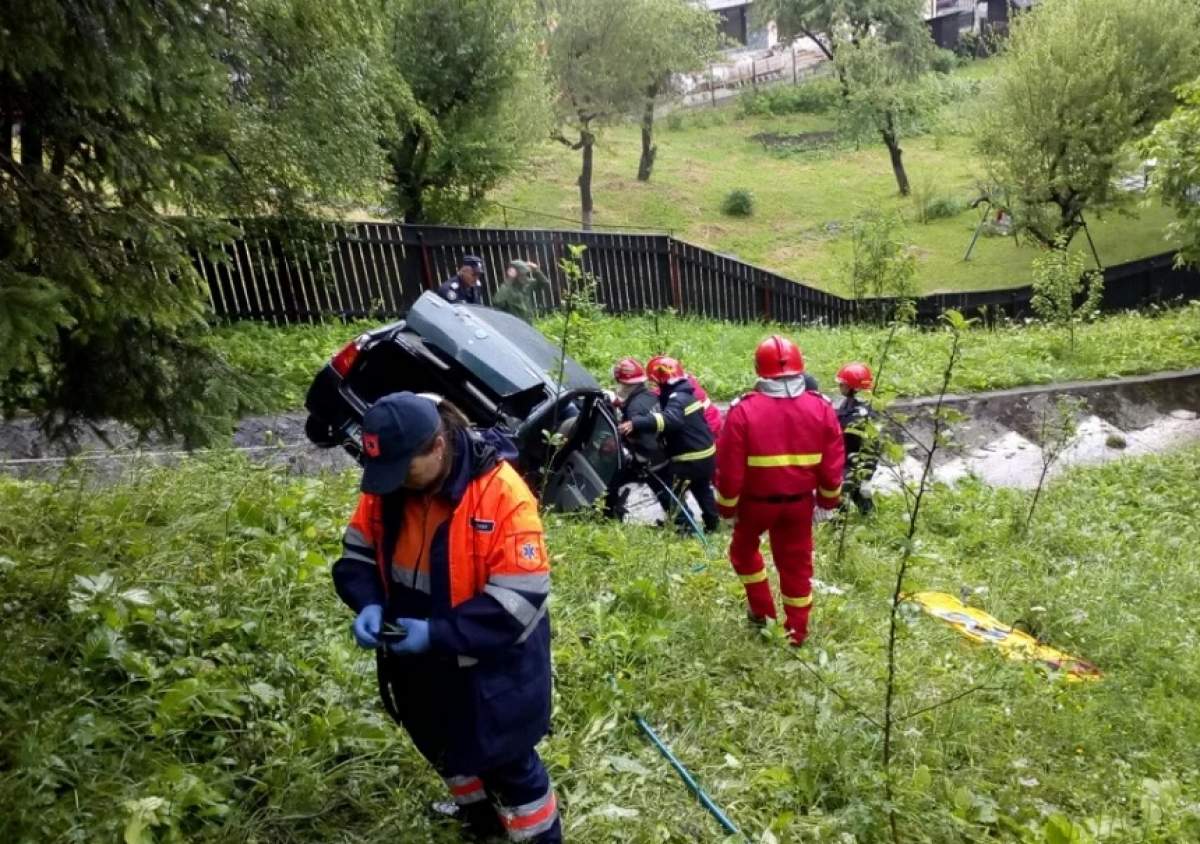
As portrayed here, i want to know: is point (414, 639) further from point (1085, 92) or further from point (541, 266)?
point (1085, 92)

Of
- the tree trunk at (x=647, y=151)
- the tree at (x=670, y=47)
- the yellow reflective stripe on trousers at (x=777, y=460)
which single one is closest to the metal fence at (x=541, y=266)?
the yellow reflective stripe on trousers at (x=777, y=460)

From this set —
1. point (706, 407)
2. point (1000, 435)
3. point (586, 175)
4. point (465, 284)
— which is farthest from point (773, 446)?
point (586, 175)

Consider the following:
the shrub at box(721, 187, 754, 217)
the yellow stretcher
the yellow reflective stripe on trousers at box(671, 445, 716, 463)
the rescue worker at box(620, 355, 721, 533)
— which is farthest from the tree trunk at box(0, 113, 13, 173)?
the shrub at box(721, 187, 754, 217)

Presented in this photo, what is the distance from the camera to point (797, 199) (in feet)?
102

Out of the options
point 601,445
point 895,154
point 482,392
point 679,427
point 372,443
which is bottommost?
point 895,154

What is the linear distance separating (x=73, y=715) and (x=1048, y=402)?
11.4 metres

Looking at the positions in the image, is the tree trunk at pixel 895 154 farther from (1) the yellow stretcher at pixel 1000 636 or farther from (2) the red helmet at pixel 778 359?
(2) the red helmet at pixel 778 359

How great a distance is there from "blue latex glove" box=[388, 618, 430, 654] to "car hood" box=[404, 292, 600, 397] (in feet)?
10.9

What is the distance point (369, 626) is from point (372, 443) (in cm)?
50

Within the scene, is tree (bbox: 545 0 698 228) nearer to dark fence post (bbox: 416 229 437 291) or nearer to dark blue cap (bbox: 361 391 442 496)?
dark fence post (bbox: 416 229 437 291)

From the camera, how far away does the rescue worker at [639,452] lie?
21.9 ft

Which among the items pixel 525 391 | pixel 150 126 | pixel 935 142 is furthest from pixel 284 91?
pixel 935 142

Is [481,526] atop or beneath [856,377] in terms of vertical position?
atop

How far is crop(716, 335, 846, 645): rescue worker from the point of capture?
14.9ft
